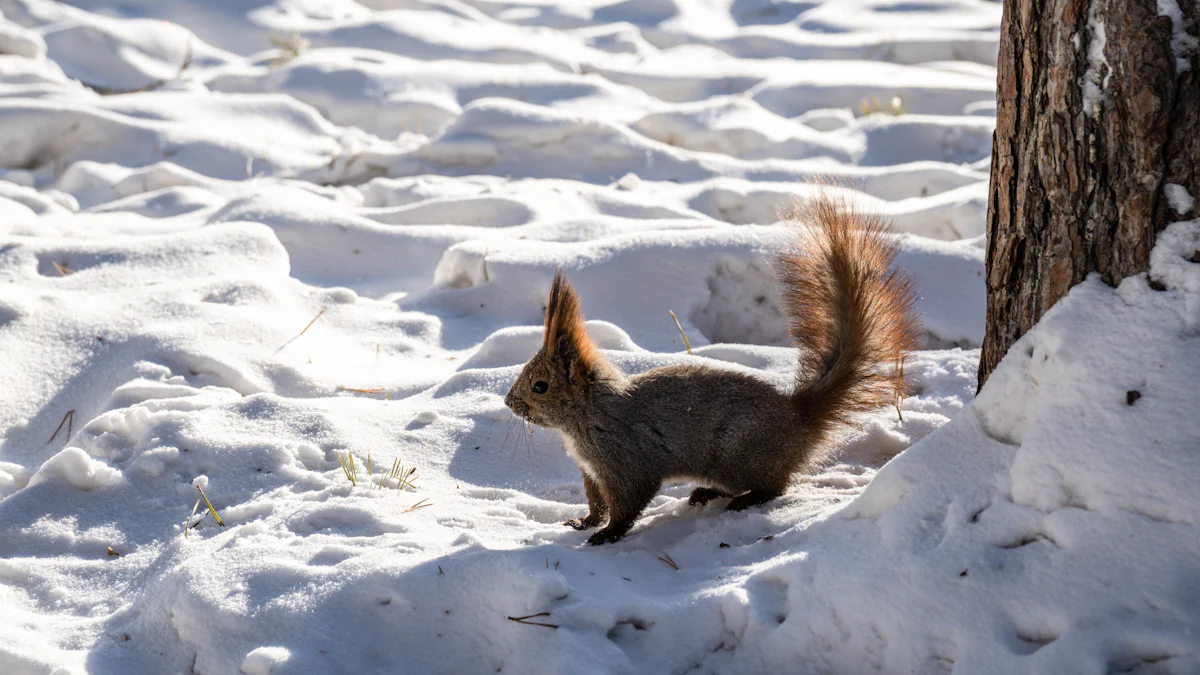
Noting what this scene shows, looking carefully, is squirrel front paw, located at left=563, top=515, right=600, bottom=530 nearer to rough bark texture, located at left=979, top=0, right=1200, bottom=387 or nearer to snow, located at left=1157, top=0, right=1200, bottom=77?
rough bark texture, located at left=979, top=0, right=1200, bottom=387

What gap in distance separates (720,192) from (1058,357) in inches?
162

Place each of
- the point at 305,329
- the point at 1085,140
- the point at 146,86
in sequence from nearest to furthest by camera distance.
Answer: the point at 1085,140, the point at 305,329, the point at 146,86

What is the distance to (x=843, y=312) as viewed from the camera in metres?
3.01

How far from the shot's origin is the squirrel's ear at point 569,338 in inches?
115

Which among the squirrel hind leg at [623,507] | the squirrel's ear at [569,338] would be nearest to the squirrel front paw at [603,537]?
the squirrel hind leg at [623,507]

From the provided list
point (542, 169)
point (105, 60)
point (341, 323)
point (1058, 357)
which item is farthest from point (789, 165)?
point (105, 60)

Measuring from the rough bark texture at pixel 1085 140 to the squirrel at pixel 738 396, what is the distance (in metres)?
0.70

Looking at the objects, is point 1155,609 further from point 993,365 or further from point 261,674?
point 261,674

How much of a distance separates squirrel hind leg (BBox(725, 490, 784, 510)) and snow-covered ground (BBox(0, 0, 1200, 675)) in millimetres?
63

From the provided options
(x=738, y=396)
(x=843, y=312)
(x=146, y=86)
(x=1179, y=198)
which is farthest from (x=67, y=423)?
(x=146, y=86)

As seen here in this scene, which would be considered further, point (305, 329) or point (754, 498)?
point (305, 329)

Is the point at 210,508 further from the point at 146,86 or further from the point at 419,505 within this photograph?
the point at 146,86

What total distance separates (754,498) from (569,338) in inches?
29.1

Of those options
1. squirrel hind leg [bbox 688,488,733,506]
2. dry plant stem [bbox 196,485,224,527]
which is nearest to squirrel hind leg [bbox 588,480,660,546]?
squirrel hind leg [bbox 688,488,733,506]
